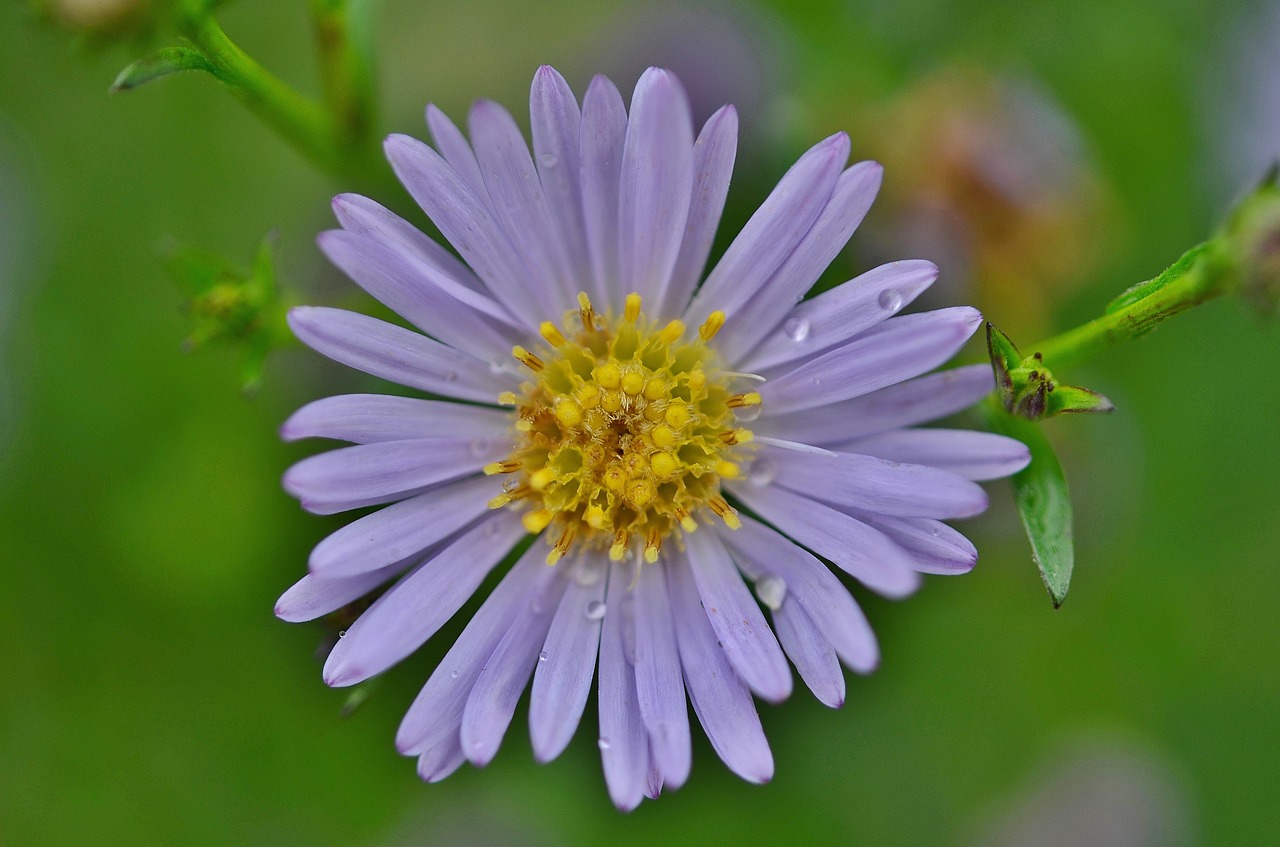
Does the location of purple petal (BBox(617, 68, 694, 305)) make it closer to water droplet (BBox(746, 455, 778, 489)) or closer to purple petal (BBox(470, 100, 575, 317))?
purple petal (BBox(470, 100, 575, 317))

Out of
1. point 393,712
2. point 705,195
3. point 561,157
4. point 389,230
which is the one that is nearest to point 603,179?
point 561,157

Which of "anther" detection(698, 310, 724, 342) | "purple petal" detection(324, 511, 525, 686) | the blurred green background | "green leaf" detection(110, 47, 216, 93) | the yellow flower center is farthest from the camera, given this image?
the blurred green background

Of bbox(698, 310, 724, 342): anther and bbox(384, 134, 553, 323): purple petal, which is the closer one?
bbox(384, 134, 553, 323): purple petal

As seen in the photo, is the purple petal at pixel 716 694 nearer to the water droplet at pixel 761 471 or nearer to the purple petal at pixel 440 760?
the water droplet at pixel 761 471

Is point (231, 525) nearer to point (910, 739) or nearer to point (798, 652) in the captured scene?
point (798, 652)

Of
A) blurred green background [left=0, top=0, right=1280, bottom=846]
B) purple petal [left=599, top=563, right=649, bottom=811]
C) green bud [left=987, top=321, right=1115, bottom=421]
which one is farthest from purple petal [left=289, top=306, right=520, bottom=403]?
blurred green background [left=0, top=0, right=1280, bottom=846]

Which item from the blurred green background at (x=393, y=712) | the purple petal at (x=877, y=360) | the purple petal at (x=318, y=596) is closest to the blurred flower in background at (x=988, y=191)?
the blurred green background at (x=393, y=712)

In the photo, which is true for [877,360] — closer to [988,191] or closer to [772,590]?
[772,590]
